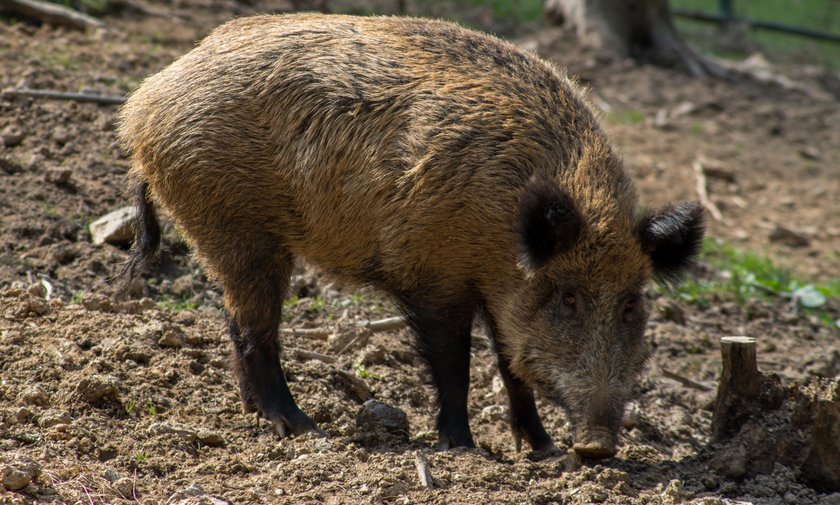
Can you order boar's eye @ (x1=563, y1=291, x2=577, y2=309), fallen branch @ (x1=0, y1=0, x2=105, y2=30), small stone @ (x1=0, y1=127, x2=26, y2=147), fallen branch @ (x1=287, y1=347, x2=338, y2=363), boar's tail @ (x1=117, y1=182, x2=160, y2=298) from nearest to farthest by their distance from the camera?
boar's eye @ (x1=563, y1=291, x2=577, y2=309) → boar's tail @ (x1=117, y1=182, x2=160, y2=298) → fallen branch @ (x1=287, y1=347, x2=338, y2=363) → small stone @ (x1=0, y1=127, x2=26, y2=147) → fallen branch @ (x1=0, y1=0, x2=105, y2=30)

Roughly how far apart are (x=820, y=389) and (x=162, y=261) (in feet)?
12.6

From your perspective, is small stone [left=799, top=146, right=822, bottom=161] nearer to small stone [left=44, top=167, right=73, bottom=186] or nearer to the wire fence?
the wire fence

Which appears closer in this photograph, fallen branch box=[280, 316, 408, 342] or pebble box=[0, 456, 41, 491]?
pebble box=[0, 456, 41, 491]

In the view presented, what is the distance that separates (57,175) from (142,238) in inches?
52.4

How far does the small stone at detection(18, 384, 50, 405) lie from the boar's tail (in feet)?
3.10

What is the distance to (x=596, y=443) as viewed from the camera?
417cm

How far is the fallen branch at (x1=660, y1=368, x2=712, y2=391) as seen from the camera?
19.7 feet

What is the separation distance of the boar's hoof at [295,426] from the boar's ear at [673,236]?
A: 180cm

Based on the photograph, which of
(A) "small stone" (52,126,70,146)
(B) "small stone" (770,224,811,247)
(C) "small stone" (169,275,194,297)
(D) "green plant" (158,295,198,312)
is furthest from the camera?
(B) "small stone" (770,224,811,247)

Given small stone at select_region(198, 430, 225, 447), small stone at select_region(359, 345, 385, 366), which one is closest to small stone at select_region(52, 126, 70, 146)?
small stone at select_region(359, 345, 385, 366)

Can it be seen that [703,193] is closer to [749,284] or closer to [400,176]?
[749,284]

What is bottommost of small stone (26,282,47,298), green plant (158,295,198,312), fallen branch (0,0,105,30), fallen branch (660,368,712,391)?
fallen branch (660,368,712,391)

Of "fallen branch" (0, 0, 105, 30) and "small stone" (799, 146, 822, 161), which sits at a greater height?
"fallen branch" (0, 0, 105, 30)

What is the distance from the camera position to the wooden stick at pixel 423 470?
401cm
